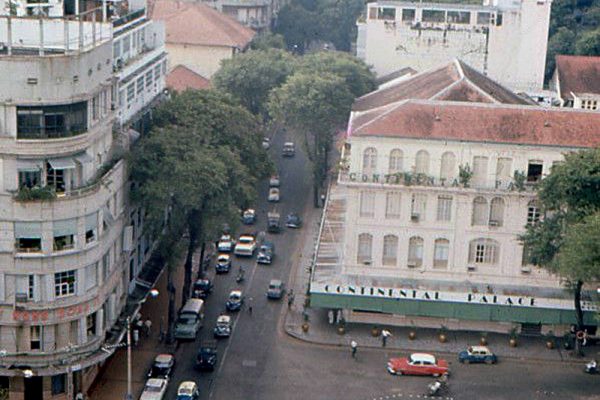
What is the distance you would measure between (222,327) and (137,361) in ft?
23.2

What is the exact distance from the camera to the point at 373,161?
75438mm

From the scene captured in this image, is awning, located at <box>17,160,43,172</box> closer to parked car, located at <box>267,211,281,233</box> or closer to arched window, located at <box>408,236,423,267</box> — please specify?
arched window, located at <box>408,236,423,267</box>

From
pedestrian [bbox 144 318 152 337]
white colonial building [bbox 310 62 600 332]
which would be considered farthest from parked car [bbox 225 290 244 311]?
pedestrian [bbox 144 318 152 337]

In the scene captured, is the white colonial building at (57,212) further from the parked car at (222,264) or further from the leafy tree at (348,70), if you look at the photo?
the leafy tree at (348,70)

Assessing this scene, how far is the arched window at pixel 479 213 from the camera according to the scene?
7506 cm

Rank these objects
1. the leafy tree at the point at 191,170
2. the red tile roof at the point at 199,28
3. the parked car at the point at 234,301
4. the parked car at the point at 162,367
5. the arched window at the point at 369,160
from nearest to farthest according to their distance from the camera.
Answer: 1. the parked car at the point at 162,367
2. the leafy tree at the point at 191,170
3. the arched window at the point at 369,160
4. the parked car at the point at 234,301
5. the red tile roof at the point at 199,28

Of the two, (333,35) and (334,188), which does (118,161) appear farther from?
(333,35)

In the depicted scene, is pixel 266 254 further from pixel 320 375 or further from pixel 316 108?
pixel 320 375

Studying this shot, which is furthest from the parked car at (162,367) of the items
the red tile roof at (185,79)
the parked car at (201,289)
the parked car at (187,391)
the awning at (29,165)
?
the red tile roof at (185,79)

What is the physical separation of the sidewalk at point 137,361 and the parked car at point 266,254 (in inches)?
400

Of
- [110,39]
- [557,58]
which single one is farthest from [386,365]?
[557,58]

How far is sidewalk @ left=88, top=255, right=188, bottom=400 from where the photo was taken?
64.8 m

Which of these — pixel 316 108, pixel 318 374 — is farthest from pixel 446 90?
pixel 318 374

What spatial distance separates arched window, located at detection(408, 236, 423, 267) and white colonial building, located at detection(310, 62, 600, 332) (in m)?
0.07
